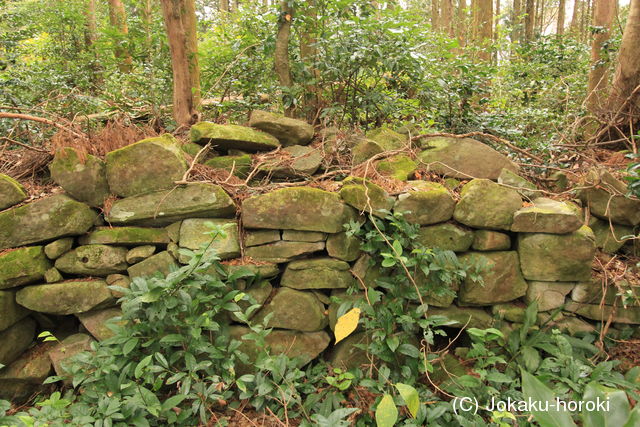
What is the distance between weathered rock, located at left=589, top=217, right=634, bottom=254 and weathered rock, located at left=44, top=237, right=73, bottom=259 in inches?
172

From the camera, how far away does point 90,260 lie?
9.13ft

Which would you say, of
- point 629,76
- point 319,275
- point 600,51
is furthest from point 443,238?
point 600,51

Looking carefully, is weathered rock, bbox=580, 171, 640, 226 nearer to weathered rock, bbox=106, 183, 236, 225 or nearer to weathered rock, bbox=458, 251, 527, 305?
weathered rock, bbox=458, 251, 527, 305

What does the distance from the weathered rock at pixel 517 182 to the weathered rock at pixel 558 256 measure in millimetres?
467

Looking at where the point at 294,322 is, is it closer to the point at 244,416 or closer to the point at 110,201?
the point at 244,416

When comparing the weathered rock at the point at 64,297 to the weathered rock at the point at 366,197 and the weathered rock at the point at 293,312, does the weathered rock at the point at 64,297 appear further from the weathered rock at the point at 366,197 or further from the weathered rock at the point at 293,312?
the weathered rock at the point at 366,197

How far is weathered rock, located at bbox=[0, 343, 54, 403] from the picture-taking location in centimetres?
274

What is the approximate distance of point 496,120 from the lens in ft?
14.2

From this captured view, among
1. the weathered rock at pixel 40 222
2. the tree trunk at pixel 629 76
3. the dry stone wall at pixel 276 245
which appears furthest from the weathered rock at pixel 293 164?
the tree trunk at pixel 629 76

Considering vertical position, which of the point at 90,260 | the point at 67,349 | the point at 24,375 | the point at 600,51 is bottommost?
the point at 24,375

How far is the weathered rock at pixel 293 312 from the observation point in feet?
9.37

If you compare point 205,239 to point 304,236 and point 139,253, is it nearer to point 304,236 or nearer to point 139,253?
point 139,253

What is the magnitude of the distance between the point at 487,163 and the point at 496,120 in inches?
48.2

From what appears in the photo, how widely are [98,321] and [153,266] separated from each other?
59 cm
